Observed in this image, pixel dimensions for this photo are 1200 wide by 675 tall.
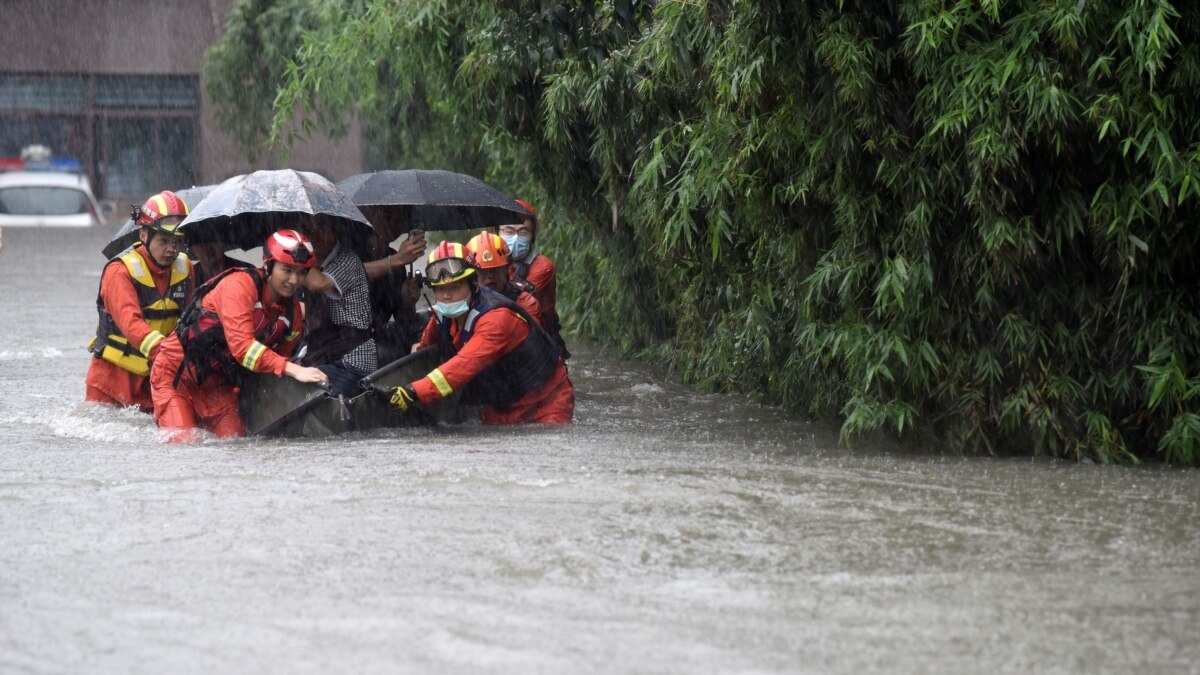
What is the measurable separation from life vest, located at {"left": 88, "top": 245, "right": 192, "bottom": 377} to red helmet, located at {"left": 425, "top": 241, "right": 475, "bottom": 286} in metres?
1.75

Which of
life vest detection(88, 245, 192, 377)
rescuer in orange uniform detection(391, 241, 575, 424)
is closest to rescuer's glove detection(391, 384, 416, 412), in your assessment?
rescuer in orange uniform detection(391, 241, 575, 424)

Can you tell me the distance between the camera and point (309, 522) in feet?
21.1

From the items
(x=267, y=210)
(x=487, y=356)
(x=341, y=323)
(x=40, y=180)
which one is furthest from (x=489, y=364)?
(x=40, y=180)

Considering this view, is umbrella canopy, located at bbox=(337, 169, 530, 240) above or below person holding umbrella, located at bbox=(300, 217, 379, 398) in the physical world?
above

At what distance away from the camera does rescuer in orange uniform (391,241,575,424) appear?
850 centimetres

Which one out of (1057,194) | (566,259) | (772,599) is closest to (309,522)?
(772,599)

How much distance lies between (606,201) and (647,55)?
9.64 feet

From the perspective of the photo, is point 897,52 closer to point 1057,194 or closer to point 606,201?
point 1057,194

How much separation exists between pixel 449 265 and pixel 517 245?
5.53ft

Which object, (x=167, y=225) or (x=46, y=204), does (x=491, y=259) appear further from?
(x=46, y=204)

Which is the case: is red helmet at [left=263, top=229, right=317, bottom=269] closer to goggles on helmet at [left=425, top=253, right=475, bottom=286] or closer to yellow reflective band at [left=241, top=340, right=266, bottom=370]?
yellow reflective band at [left=241, top=340, right=266, bottom=370]

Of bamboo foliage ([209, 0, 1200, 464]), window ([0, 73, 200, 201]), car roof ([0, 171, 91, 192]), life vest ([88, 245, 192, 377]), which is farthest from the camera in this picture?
window ([0, 73, 200, 201])

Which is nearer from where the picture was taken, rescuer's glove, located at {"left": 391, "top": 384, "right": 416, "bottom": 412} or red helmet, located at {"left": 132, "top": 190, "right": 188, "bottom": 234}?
rescuer's glove, located at {"left": 391, "top": 384, "right": 416, "bottom": 412}

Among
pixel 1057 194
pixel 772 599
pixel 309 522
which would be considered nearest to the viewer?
pixel 772 599
